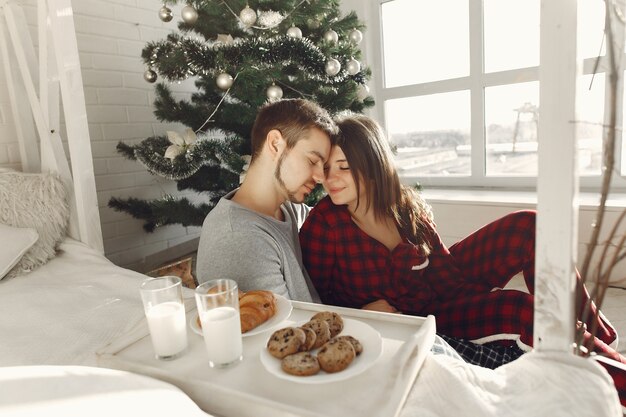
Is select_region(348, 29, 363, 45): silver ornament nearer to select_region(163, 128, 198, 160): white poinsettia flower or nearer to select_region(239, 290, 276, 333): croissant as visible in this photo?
select_region(163, 128, 198, 160): white poinsettia flower

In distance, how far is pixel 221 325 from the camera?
0.64 m

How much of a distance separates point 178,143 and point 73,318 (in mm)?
775

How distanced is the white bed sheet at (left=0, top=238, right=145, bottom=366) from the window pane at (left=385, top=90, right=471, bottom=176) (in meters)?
1.91

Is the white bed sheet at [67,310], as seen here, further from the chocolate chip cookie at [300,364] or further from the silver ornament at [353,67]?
the silver ornament at [353,67]

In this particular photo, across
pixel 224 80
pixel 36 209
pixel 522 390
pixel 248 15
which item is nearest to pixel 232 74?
pixel 224 80

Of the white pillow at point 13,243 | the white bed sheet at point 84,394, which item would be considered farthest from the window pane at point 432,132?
the white bed sheet at point 84,394

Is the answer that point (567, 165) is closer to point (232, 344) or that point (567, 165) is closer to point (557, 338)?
point (557, 338)

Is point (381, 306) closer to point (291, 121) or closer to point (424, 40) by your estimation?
point (291, 121)

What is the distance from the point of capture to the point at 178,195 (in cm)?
270

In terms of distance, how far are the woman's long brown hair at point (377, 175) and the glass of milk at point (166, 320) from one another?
0.77m

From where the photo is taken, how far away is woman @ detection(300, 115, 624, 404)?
52.7 inches

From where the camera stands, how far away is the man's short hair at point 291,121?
1277 mm

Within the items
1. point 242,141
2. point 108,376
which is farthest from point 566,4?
point 242,141

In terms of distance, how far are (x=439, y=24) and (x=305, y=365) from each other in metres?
2.78
